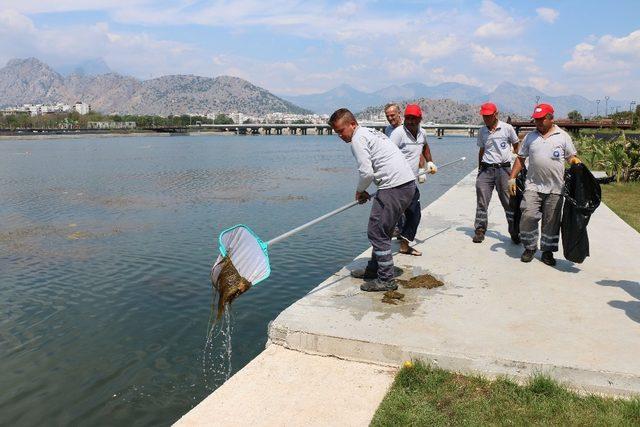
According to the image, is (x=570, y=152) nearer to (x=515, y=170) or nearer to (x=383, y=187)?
(x=515, y=170)

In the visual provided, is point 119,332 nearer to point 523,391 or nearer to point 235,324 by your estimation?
point 235,324

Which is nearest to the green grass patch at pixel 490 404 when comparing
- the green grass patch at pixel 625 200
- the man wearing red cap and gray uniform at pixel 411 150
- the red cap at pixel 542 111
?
the man wearing red cap and gray uniform at pixel 411 150

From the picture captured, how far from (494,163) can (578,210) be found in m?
1.90

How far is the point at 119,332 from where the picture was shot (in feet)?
21.5

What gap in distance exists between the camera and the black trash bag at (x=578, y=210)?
6.09 m

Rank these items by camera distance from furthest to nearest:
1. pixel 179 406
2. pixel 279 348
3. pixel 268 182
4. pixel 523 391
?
pixel 268 182 → pixel 179 406 → pixel 279 348 → pixel 523 391

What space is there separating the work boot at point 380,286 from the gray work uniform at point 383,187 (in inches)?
2.1

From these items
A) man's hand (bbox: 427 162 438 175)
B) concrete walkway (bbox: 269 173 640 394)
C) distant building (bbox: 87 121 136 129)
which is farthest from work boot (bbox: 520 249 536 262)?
distant building (bbox: 87 121 136 129)

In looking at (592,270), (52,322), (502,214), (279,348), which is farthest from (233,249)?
(502,214)

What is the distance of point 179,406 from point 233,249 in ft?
5.00

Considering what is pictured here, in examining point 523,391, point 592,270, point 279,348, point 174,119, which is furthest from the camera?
point 174,119

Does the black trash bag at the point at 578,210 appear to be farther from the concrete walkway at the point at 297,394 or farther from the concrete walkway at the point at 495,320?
the concrete walkway at the point at 297,394

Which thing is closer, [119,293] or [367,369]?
[367,369]

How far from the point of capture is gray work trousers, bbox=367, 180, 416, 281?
5.44m
